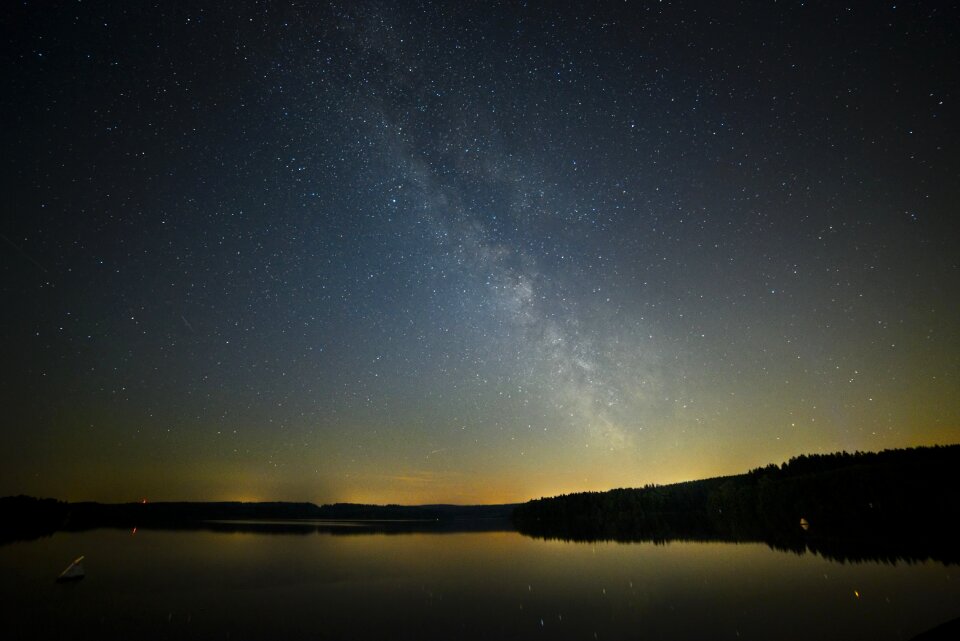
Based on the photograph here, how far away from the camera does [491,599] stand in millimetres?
21812

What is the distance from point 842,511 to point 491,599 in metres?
57.7

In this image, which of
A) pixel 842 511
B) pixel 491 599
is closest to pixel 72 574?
pixel 491 599

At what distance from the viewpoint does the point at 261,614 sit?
19078 millimetres

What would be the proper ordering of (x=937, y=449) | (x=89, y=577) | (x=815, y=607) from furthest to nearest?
(x=937, y=449), (x=89, y=577), (x=815, y=607)

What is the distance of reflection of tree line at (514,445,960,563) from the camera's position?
39.5m

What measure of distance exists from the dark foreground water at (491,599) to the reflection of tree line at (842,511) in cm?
1051

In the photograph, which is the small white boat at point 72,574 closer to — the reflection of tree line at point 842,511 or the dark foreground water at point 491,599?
the dark foreground water at point 491,599

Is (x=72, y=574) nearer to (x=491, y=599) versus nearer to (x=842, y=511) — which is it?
(x=491, y=599)

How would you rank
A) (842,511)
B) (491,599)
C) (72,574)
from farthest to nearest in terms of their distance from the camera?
(842,511), (72,574), (491,599)

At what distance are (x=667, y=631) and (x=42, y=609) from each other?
24.2m

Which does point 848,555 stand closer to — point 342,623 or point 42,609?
point 342,623

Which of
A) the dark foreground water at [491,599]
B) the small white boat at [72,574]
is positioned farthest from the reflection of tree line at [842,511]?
the small white boat at [72,574]

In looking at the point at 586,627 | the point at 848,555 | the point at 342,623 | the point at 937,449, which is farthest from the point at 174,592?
the point at 937,449

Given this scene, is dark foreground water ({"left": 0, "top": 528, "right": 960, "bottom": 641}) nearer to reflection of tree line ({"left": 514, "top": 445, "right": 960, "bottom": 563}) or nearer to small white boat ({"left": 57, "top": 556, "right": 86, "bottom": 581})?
small white boat ({"left": 57, "top": 556, "right": 86, "bottom": 581})
